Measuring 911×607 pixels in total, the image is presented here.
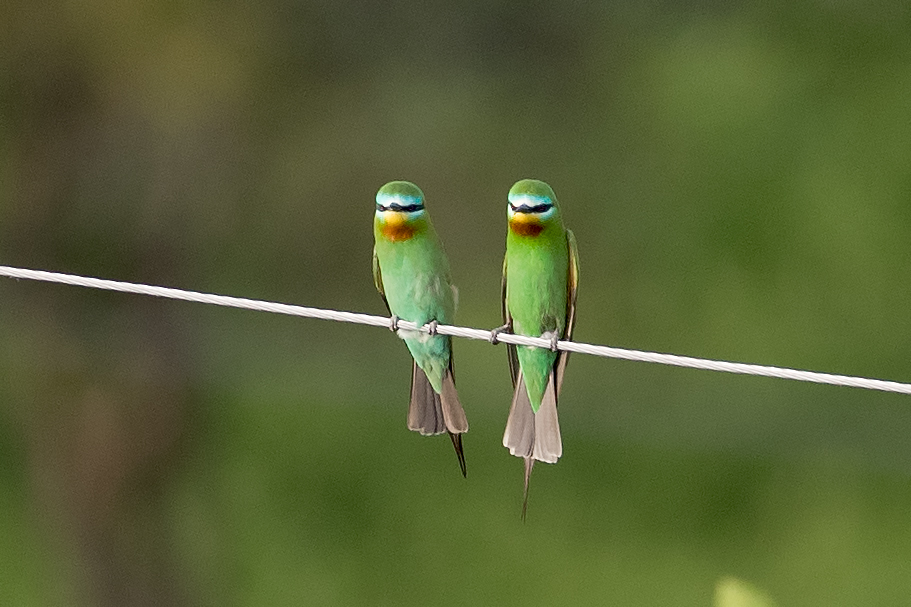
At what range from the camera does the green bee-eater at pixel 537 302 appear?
1.36m

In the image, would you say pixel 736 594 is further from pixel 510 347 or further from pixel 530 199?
pixel 530 199

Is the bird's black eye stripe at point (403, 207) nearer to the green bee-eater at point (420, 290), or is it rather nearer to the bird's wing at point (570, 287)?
the green bee-eater at point (420, 290)

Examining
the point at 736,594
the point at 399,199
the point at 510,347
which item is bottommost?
the point at 736,594

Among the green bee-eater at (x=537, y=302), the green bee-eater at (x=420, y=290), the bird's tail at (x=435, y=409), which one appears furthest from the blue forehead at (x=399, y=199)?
the bird's tail at (x=435, y=409)

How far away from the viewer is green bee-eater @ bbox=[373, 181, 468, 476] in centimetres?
144

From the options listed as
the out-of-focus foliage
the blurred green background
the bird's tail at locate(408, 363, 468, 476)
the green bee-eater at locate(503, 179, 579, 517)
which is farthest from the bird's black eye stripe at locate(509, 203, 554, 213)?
the out-of-focus foliage

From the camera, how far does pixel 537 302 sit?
139 centimetres

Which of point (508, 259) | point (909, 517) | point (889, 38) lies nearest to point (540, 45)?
point (889, 38)

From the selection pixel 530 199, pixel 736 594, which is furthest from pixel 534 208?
pixel 736 594

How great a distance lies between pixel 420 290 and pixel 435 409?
0.19 meters

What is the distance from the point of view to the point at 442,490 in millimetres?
2045

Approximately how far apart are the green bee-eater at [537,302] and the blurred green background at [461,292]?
0.61 meters

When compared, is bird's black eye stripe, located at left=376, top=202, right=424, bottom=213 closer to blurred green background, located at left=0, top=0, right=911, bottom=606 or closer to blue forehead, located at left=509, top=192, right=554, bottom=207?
blue forehead, located at left=509, top=192, right=554, bottom=207

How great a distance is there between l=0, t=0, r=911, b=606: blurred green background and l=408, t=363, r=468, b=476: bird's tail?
1.72 ft
